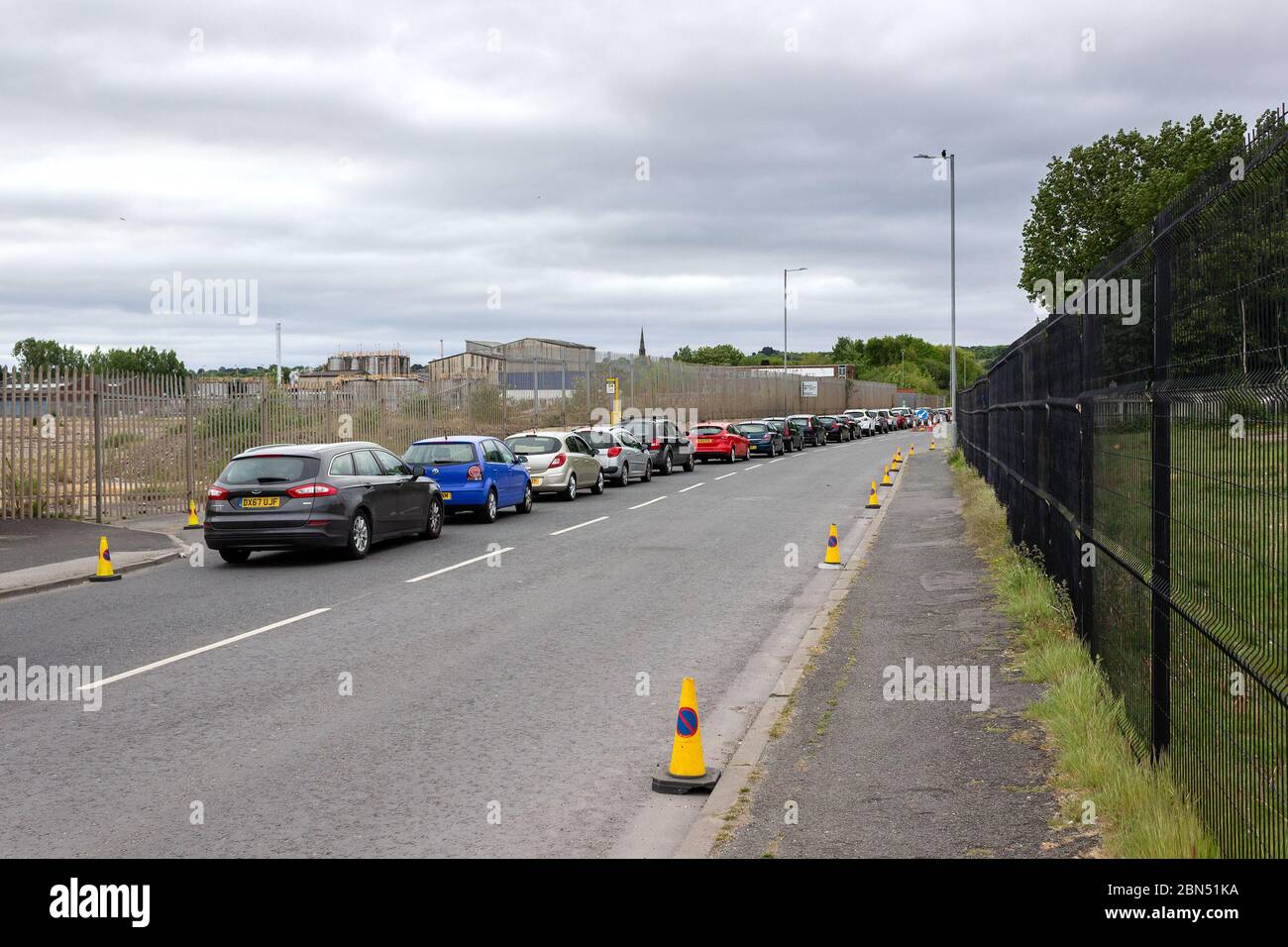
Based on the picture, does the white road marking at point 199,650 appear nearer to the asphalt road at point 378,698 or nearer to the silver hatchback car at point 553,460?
the asphalt road at point 378,698

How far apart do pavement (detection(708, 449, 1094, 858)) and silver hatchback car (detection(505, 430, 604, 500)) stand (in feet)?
51.6

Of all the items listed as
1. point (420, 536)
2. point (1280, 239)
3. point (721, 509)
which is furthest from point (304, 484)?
point (1280, 239)

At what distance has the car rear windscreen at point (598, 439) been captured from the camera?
3073 centimetres

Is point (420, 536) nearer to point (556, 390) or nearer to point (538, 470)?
point (538, 470)

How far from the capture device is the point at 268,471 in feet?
53.2

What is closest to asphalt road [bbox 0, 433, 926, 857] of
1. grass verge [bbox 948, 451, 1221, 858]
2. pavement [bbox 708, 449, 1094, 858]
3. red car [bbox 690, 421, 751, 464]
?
pavement [bbox 708, 449, 1094, 858]

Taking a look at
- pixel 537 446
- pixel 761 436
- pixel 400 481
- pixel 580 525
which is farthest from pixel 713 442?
pixel 400 481

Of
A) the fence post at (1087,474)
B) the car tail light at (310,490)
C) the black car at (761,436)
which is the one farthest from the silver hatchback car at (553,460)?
the black car at (761,436)

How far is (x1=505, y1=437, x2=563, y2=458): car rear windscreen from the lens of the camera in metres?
26.6

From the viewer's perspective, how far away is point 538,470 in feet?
86.6

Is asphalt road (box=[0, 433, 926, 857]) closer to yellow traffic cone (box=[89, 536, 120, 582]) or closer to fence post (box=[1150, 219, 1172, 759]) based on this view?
yellow traffic cone (box=[89, 536, 120, 582])

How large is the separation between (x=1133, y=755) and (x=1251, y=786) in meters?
1.89

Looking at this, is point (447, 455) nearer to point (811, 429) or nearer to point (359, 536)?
point (359, 536)

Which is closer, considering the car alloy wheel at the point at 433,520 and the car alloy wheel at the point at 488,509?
the car alloy wheel at the point at 433,520
